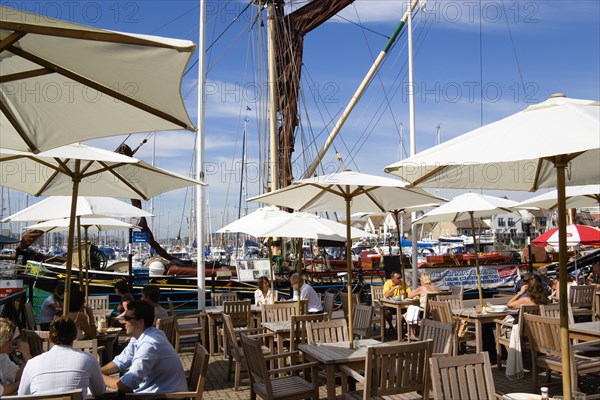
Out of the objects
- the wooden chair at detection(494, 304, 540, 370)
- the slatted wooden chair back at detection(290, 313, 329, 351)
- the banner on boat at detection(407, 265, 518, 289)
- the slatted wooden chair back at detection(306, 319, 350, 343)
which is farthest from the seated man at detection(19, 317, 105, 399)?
the banner on boat at detection(407, 265, 518, 289)

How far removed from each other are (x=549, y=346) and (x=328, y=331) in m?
2.60

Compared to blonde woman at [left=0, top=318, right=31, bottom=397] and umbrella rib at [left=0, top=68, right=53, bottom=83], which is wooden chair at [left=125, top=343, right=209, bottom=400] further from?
A: umbrella rib at [left=0, top=68, right=53, bottom=83]

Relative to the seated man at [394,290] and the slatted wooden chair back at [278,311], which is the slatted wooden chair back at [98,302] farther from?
the seated man at [394,290]

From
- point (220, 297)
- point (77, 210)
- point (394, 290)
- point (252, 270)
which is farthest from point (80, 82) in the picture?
point (252, 270)

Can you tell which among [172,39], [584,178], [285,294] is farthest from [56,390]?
[285,294]

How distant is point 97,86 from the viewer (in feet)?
11.9

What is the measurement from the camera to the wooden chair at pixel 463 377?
174 inches

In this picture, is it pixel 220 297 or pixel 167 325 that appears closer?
pixel 167 325

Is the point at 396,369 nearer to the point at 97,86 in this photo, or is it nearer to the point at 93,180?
the point at 97,86

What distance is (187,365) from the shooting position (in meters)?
9.93

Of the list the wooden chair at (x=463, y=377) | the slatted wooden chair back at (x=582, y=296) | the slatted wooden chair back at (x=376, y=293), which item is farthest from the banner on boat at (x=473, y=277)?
the wooden chair at (x=463, y=377)

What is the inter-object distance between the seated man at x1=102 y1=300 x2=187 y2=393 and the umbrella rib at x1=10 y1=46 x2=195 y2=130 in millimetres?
1956

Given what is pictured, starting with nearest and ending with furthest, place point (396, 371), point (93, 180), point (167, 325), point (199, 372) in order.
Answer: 1. point (199, 372)
2. point (396, 371)
3. point (93, 180)
4. point (167, 325)

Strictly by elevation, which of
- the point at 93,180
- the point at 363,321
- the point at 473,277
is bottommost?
the point at 363,321
